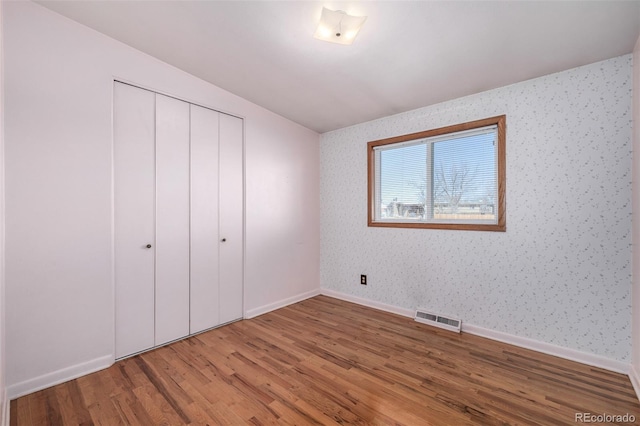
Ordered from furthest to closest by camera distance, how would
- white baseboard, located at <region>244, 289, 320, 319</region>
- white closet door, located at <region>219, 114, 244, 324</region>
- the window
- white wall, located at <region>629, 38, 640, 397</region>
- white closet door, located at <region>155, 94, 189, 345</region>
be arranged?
white baseboard, located at <region>244, 289, 320, 319</region>, white closet door, located at <region>219, 114, 244, 324</region>, the window, white closet door, located at <region>155, 94, 189, 345</region>, white wall, located at <region>629, 38, 640, 397</region>

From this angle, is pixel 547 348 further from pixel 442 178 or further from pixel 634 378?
pixel 442 178

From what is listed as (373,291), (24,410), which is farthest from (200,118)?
(373,291)

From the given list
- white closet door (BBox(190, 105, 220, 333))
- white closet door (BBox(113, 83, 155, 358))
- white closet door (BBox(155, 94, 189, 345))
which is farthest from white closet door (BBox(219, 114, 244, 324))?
white closet door (BBox(113, 83, 155, 358))

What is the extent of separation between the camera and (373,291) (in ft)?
11.6

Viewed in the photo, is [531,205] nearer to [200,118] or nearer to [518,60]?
[518,60]

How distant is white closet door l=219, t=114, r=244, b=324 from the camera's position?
299 centimetres

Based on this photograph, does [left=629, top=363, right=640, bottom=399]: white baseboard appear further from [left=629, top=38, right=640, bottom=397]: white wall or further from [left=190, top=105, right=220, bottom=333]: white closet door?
[left=190, top=105, right=220, bottom=333]: white closet door

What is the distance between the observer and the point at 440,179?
3078 mm

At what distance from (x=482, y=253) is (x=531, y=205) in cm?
60

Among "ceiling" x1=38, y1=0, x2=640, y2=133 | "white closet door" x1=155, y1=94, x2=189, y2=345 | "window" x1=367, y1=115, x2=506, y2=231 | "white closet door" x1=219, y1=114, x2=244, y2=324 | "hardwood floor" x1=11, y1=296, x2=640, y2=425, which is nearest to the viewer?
"hardwood floor" x1=11, y1=296, x2=640, y2=425

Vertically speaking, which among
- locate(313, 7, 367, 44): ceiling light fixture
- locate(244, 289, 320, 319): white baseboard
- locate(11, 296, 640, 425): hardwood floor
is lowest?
locate(11, 296, 640, 425): hardwood floor

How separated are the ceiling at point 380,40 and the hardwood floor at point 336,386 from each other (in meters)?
2.40

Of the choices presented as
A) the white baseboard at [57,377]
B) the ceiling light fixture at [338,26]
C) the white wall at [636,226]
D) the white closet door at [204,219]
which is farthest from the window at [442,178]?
the white baseboard at [57,377]

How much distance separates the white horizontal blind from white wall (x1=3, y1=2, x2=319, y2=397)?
257cm
